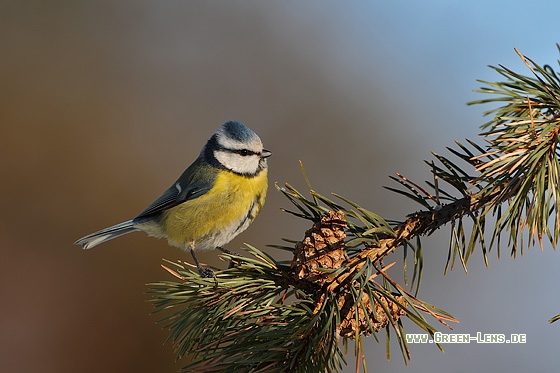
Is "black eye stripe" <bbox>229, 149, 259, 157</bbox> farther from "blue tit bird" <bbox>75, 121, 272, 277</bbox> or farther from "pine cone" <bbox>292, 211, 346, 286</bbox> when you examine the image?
"pine cone" <bbox>292, 211, 346, 286</bbox>

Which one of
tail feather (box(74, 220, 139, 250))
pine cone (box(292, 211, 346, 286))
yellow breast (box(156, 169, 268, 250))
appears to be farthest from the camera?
tail feather (box(74, 220, 139, 250))

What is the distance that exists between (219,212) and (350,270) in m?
0.72

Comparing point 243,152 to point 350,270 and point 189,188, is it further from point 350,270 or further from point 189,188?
point 350,270

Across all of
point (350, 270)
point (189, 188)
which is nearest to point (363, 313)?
point (350, 270)

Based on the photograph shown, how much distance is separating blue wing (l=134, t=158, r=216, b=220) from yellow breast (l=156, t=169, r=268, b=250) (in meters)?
0.02

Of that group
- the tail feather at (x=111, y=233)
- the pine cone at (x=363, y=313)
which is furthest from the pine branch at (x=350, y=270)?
the tail feather at (x=111, y=233)

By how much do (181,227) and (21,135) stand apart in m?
1.47

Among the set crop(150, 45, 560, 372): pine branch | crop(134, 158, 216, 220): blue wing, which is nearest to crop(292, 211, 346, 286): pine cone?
crop(150, 45, 560, 372): pine branch

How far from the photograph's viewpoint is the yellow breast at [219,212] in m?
1.33

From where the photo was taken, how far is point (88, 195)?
7.50 feet

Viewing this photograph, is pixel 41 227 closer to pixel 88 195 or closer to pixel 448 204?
pixel 88 195

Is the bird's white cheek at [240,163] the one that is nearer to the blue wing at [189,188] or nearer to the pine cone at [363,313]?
the blue wing at [189,188]

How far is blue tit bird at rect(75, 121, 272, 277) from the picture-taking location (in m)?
1.33

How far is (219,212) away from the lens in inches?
52.5
